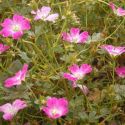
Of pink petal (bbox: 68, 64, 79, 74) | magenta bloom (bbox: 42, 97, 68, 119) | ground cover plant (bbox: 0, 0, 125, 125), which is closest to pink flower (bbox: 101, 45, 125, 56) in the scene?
ground cover plant (bbox: 0, 0, 125, 125)

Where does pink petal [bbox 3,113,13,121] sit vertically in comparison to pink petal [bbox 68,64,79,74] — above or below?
below

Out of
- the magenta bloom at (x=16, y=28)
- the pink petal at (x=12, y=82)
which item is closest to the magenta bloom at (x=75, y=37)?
the magenta bloom at (x=16, y=28)

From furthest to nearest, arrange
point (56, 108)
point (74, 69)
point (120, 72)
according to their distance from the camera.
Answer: point (120, 72) → point (74, 69) → point (56, 108)

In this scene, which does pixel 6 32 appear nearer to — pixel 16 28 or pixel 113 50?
pixel 16 28

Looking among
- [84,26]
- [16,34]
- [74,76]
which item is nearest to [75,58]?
[74,76]

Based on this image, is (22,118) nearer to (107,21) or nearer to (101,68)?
(101,68)

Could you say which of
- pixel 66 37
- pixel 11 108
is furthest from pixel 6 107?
pixel 66 37

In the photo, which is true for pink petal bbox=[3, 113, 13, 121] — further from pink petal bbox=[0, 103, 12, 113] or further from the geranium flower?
the geranium flower

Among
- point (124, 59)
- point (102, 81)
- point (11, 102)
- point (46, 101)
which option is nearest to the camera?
point (46, 101)
